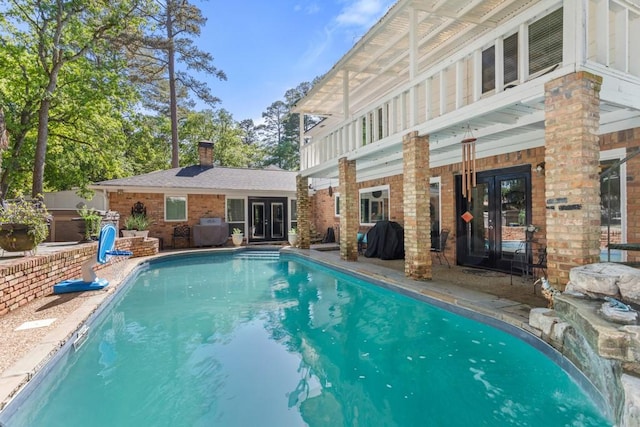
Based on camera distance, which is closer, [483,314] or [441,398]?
[441,398]

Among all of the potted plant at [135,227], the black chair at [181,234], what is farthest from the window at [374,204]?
the potted plant at [135,227]

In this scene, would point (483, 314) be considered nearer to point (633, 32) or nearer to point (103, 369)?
point (633, 32)

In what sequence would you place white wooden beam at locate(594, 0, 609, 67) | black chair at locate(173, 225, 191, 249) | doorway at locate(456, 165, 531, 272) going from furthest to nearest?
black chair at locate(173, 225, 191, 249) → doorway at locate(456, 165, 531, 272) → white wooden beam at locate(594, 0, 609, 67)

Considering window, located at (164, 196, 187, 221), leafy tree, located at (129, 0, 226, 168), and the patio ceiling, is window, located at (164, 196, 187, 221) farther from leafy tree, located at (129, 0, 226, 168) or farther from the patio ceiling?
the patio ceiling

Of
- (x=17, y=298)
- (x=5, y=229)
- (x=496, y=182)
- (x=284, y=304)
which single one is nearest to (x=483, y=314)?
(x=284, y=304)

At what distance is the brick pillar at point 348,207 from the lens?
28.9 ft

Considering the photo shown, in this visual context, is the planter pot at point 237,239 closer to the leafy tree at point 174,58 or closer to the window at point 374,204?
the window at point 374,204

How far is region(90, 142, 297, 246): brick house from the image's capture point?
1283 cm

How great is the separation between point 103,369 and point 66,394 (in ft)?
1.70

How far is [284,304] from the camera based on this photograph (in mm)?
6023

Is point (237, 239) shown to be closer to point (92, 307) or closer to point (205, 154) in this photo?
point (205, 154)

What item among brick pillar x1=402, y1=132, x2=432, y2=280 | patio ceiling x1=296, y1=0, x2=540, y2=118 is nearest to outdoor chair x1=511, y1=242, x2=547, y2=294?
brick pillar x1=402, y1=132, x2=432, y2=280

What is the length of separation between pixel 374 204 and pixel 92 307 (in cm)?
890

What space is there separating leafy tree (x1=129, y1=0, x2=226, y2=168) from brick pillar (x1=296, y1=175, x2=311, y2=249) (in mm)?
10191
